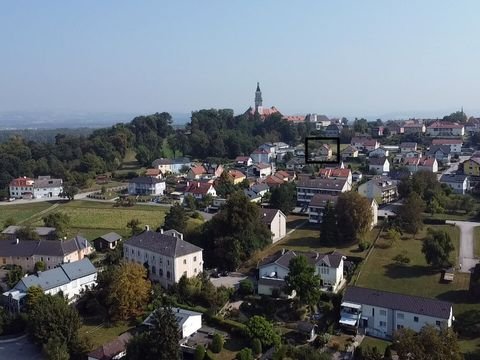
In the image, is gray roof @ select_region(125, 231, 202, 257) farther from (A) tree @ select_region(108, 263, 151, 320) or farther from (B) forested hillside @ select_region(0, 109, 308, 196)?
(B) forested hillside @ select_region(0, 109, 308, 196)

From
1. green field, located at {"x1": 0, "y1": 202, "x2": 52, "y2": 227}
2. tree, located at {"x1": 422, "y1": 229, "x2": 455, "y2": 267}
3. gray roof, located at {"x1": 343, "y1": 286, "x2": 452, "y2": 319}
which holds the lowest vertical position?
green field, located at {"x1": 0, "y1": 202, "x2": 52, "y2": 227}

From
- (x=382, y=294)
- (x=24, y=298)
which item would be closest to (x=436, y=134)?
(x=382, y=294)

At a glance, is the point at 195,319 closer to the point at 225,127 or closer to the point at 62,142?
the point at 62,142

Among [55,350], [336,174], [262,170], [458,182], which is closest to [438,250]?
[55,350]

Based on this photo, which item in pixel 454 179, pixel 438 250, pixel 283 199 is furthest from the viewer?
pixel 454 179

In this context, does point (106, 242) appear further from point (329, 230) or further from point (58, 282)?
point (329, 230)

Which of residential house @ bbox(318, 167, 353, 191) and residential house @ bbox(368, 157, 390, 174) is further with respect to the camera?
residential house @ bbox(368, 157, 390, 174)

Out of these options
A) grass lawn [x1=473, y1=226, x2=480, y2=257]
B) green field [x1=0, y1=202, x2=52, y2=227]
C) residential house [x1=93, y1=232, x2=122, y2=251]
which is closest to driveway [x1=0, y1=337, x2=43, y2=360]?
residential house [x1=93, y1=232, x2=122, y2=251]
